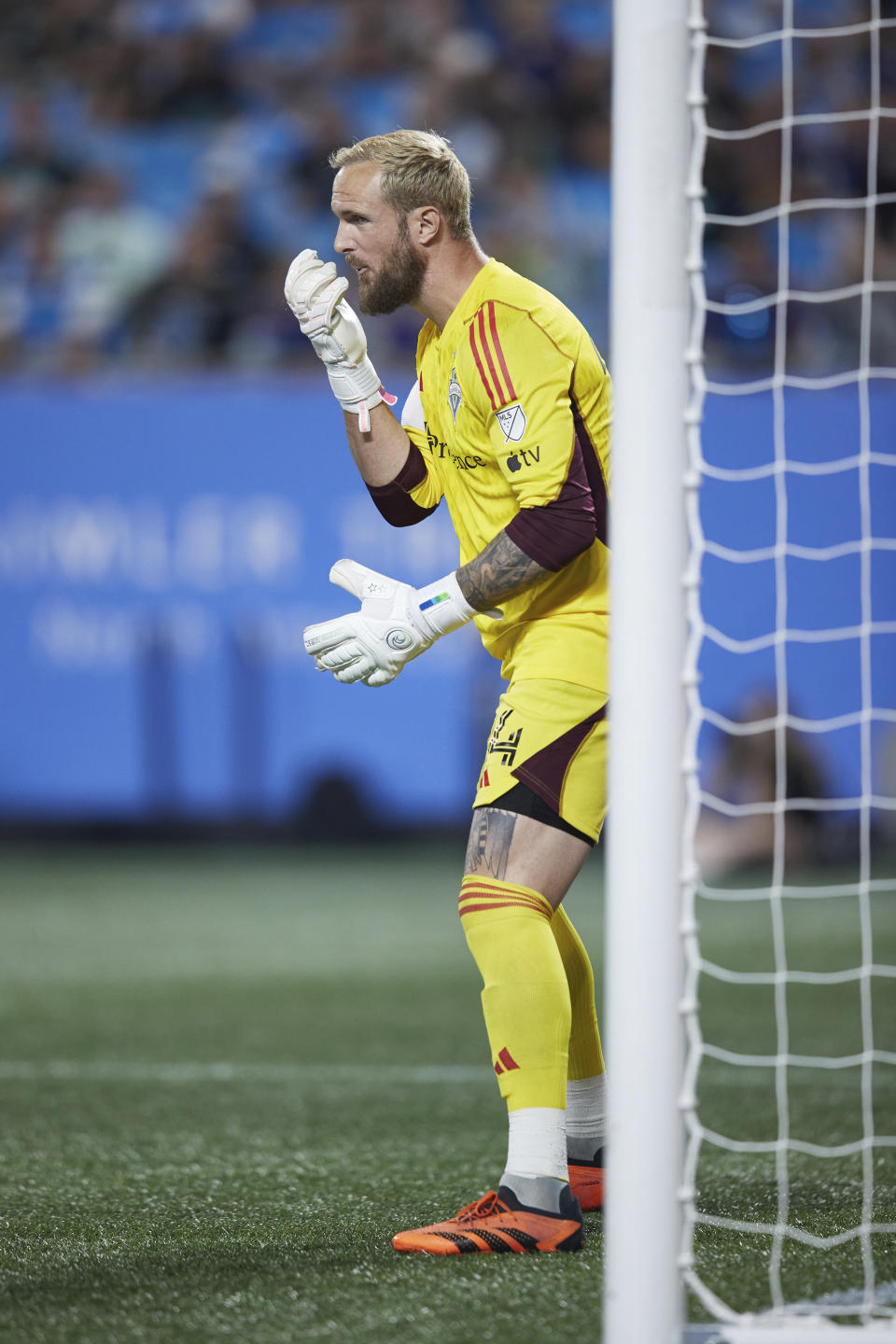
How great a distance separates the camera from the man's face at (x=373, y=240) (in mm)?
3318

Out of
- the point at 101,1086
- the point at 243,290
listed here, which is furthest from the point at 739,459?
the point at 101,1086

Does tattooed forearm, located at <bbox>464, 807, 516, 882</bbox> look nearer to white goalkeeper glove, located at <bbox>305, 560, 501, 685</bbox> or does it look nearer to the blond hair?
white goalkeeper glove, located at <bbox>305, 560, 501, 685</bbox>

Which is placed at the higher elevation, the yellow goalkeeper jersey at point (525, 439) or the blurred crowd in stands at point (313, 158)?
the blurred crowd in stands at point (313, 158)

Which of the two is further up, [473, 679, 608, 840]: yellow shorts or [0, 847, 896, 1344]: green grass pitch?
[473, 679, 608, 840]: yellow shorts

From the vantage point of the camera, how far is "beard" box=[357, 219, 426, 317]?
333cm

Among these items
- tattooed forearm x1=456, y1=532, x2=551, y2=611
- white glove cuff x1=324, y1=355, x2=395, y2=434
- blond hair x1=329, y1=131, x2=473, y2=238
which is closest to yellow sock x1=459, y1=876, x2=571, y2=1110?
tattooed forearm x1=456, y1=532, x2=551, y2=611

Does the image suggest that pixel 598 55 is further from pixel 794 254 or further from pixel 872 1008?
pixel 872 1008

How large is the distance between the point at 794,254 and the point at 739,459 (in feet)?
6.78

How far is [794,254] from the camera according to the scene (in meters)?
12.1

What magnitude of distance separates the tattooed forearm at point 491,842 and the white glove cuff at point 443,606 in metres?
0.36

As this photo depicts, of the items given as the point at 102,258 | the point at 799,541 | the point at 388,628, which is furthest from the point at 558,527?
the point at 102,258

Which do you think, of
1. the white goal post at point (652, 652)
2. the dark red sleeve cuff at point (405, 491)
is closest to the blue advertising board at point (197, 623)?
the dark red sleeve cuff at point (405, 491)

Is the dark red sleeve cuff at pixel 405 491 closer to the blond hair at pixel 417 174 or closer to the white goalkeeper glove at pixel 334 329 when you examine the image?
the white goalkeeper glove at pixel 334 329

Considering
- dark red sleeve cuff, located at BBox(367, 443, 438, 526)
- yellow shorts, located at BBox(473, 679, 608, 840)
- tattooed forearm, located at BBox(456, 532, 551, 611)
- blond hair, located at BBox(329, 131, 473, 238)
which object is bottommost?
yellow shorts, located at BBox(473, 679, 608, 840)
